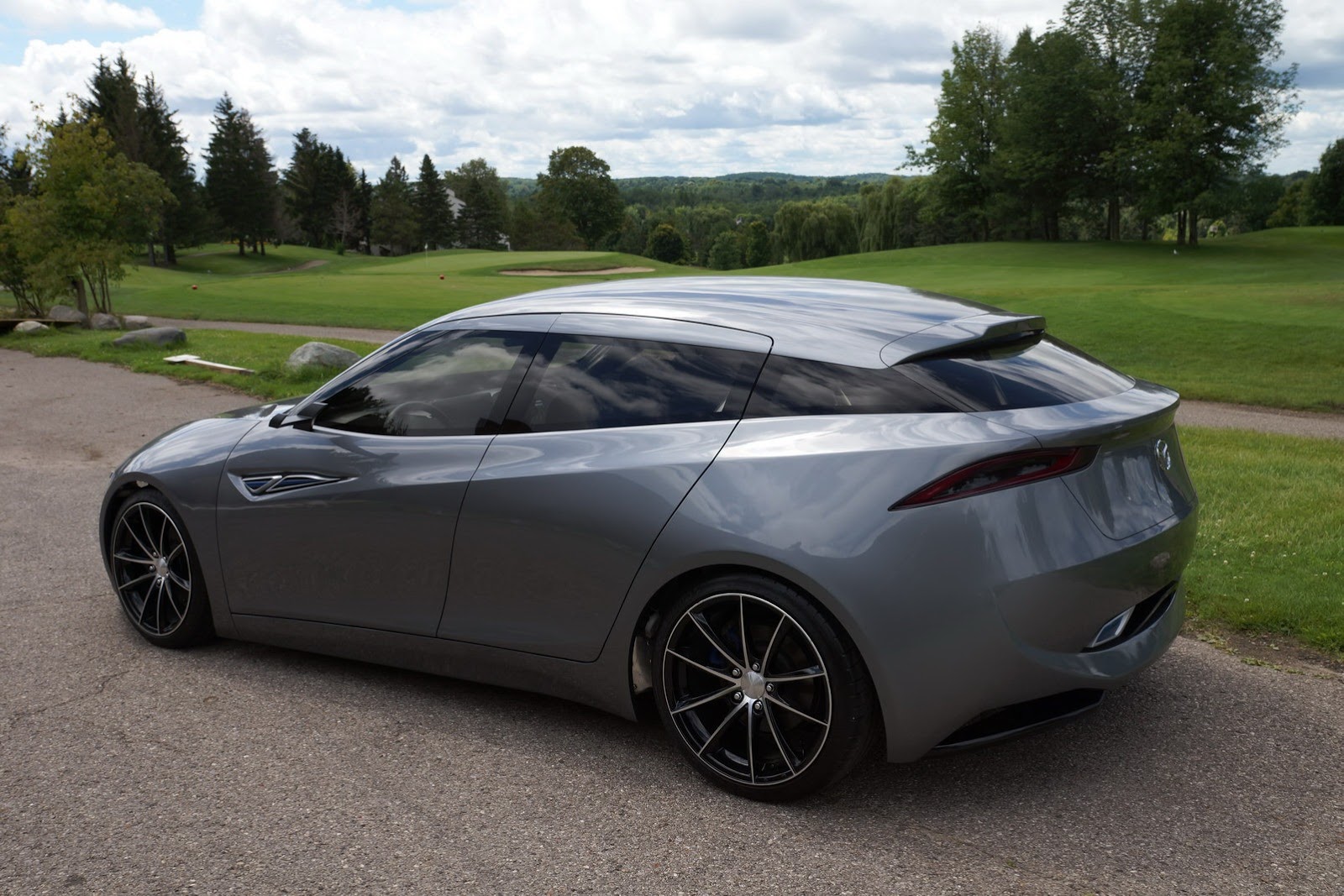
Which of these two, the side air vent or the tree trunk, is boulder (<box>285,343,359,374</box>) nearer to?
the side air vent

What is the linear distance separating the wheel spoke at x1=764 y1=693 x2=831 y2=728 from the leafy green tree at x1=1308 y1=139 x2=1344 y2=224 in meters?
93.4

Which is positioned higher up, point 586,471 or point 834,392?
point 834,392

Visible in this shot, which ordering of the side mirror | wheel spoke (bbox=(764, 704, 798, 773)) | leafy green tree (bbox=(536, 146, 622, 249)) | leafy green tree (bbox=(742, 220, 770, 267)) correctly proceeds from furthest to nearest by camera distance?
leafy green tree (bbox=(742, 220, 770, 267))
leafy green tree (bbox=(536, 146, 622, 249))
the side mirror
wheel spoke (bbox=(764, 704, 798, 773))

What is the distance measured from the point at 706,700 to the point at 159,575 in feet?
9.32

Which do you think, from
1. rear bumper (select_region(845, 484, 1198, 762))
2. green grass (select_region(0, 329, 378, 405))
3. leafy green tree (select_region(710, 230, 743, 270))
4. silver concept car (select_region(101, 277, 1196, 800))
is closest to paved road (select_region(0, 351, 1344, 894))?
silver concept car (select_region(101, 277, 1196, 800))

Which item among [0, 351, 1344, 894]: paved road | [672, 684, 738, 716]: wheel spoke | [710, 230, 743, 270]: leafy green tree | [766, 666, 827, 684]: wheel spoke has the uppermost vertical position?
[766, 666, 827, 684]: wheel spoke

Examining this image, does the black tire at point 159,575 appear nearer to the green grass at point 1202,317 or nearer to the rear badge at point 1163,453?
the rear badge at point 1163,453

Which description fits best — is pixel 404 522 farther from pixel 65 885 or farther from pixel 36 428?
pixel 36 428

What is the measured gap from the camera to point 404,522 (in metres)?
4.00

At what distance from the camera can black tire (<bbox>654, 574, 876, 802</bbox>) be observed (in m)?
3.17

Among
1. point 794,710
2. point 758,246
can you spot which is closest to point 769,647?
point 794,710

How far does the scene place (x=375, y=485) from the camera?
13.4 ft

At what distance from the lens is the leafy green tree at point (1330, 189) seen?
266 ft

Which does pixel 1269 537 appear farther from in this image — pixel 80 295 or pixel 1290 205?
pixel 1290 205
